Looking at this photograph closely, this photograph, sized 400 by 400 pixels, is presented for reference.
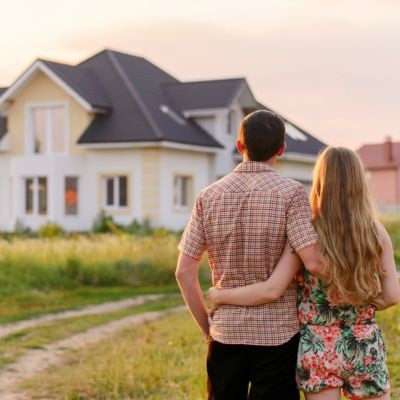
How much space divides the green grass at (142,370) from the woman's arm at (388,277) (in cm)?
259

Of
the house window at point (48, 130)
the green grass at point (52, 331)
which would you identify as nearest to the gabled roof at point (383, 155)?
the house window at point (48, 130)

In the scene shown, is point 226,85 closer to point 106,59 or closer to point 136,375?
point 106,59

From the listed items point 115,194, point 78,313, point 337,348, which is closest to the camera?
point 337,348

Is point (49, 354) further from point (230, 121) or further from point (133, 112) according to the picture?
point (230, 121)

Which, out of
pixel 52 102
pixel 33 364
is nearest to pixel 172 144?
pixel 52 102

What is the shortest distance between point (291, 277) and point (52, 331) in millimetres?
8547

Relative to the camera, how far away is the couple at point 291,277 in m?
4.30

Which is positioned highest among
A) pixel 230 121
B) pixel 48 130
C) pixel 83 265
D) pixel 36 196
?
pixel 230 121

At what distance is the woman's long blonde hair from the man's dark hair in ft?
0.83

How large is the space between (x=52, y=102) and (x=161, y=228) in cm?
628

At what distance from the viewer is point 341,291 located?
4.27m

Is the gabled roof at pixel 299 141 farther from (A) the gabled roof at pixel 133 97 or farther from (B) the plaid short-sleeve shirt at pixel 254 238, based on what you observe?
(B) the plaid short-sleeve shirt at pixel 254 238

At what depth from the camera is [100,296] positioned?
16.6 m

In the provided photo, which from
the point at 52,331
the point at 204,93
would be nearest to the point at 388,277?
the point at 52,331
